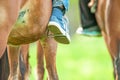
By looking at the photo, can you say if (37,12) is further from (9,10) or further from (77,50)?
(77,50)

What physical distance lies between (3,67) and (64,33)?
2.11 ft

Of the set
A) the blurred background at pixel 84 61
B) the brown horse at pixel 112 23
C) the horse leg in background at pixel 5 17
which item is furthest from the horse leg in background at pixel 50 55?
the blurred background at pixel 84 61

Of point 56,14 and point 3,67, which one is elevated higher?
point 56,14

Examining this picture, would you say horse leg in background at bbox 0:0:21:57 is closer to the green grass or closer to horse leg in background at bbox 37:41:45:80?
horse leg in background at bbox 37:41:45:80

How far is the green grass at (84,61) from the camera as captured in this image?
8671 millimetres

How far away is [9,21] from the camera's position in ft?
13.5

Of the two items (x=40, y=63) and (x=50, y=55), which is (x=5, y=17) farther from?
(x=40, y=63)

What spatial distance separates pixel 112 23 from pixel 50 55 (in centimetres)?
56

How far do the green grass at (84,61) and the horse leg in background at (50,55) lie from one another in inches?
93.3

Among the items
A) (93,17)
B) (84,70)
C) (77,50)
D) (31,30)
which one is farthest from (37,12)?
(77,50)

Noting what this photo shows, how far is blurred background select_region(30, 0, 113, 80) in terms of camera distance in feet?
28.5

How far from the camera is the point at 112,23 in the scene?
18.2 feet

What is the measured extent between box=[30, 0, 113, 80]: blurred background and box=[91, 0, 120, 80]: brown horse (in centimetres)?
248

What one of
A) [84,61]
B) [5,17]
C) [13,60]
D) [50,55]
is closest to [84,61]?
[84,61]
